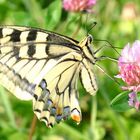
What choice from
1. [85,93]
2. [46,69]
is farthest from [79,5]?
[46,69]

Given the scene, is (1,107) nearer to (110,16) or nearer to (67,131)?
(67,131)

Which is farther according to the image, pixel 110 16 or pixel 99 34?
pixel 110 16

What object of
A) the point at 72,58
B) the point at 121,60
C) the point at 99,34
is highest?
the point at 99,34

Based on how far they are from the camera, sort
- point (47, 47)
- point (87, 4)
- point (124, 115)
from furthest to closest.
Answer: point (124, 115), point (87, 4), point (47, 47)

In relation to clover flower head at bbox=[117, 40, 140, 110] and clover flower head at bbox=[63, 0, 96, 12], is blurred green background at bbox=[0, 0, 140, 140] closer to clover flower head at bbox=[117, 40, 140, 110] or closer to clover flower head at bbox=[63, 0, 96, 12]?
clover flower head at bbox=[63, 0, 96, 12]

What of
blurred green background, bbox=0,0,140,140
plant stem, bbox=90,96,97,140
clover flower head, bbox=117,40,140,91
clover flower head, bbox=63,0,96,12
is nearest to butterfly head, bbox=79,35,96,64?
clover flower head, bbox=117,40,140,91

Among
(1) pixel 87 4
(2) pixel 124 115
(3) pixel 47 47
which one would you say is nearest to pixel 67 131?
(2) pixel 124 115

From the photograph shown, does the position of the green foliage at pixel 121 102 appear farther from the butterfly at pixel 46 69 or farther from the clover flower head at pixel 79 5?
the clover flower head at pixel 79 5
